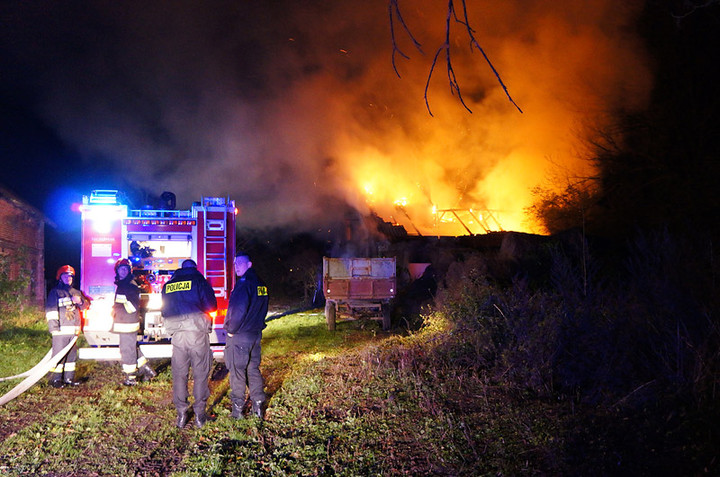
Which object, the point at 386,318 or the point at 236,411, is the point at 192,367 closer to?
the point at 236,411

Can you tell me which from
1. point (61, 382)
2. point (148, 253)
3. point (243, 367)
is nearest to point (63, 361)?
point (61, 382)

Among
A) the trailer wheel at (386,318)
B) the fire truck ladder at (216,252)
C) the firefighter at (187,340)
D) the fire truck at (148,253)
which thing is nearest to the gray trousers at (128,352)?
the fire truck at (148,253)

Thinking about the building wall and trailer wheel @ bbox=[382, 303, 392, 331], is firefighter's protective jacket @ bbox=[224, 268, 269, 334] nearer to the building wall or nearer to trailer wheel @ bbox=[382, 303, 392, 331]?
trailer wheel @ bbox=[382, 303, 392, 331]

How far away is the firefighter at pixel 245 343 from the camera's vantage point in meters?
4.88

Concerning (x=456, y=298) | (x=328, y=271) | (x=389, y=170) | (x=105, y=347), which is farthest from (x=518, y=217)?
(x=105, y=347)

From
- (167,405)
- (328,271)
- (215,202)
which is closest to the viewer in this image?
(167,405)

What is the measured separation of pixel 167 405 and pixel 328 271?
657 centimetres

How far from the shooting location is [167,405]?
214 inches

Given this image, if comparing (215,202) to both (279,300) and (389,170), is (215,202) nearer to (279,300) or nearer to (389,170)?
(279,300)

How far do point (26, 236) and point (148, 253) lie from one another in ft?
38.2

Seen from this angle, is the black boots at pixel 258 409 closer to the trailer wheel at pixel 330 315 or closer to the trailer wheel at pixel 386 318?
the trailer wheel at pixel 330 315

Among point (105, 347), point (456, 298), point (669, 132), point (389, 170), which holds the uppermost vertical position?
point (389, 170)

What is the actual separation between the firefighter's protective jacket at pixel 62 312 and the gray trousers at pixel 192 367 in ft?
7.96

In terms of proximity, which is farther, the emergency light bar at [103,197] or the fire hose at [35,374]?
the emergency light bar at [103,197]
